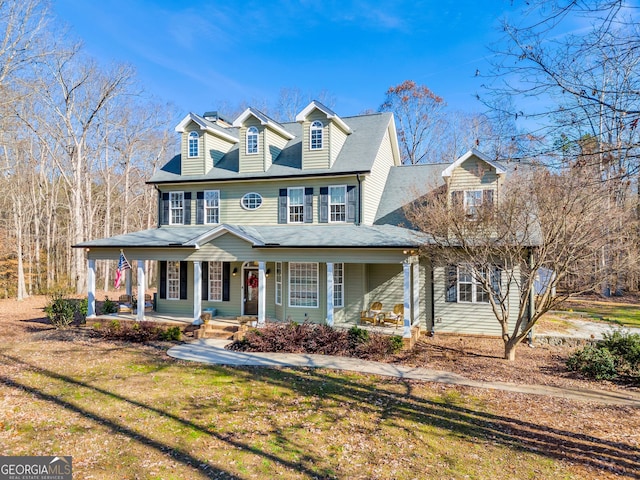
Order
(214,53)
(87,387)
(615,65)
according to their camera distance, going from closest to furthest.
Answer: (615,65) → (87,387) → (214,53)

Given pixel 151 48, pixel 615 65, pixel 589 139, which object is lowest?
pixel 589 139

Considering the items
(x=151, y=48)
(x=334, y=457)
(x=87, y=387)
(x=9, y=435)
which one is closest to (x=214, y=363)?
(x=87, y=387)

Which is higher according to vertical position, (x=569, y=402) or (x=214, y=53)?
(x=214, y=53)

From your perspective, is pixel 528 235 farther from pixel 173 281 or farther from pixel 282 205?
pixel 173 281

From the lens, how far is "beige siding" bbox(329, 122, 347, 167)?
17562mm

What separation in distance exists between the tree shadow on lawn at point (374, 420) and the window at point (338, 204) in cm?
767

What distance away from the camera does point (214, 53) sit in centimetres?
1805

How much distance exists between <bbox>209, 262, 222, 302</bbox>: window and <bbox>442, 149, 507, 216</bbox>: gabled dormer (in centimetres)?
1043

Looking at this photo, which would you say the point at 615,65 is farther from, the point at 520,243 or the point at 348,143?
the point at 348,143

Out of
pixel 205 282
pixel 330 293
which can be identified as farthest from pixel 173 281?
pixel 330 293

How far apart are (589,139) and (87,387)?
447 inches

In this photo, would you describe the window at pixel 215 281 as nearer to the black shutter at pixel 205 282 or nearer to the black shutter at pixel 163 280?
the black shutter at pixel 205 282

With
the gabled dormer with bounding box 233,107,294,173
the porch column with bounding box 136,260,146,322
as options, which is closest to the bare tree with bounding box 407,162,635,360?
the gabled dormer with bounding box 233,107,294,173

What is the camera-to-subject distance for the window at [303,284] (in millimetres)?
16422
